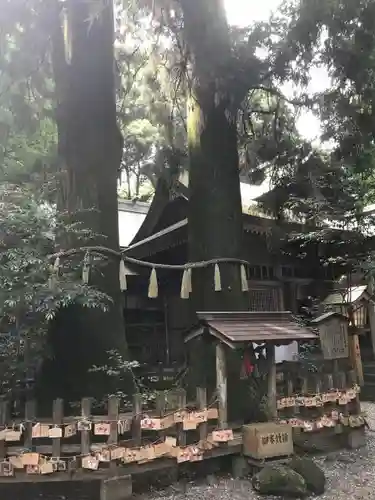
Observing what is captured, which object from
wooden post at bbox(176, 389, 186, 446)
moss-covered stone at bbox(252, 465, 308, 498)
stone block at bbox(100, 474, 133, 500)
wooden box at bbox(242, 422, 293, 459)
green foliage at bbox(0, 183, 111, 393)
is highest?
green foliage at bbox(0, 183, 111, 393)

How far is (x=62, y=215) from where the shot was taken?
5703 mm

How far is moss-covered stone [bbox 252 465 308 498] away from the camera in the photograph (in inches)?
204

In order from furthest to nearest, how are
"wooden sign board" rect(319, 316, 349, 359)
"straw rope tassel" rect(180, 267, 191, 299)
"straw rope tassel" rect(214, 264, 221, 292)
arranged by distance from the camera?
"wooden sign board" rect(319, 316, 349, 359) < "straw rope tassel" rect(180, 267, 191, 299) < "straw rope tassel" rect(214, 264, 221, 292)

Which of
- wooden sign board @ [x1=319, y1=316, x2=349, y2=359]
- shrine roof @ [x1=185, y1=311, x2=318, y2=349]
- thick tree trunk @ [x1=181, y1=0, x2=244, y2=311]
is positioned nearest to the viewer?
shrine roof @ [x1=185, y1=311, x2=318, y2=349]

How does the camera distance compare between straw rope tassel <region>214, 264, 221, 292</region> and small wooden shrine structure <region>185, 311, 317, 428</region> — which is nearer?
small wooden shrine structure <region>185, 311, 317, 428</region>

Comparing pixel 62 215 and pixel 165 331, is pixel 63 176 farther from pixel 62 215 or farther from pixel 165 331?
pixel 165 331

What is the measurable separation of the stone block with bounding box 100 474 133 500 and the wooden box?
1525 mm

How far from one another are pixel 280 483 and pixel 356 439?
2.49m

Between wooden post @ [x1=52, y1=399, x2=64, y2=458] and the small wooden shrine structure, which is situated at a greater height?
the small wooden shrine structure

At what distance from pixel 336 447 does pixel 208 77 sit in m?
5.61

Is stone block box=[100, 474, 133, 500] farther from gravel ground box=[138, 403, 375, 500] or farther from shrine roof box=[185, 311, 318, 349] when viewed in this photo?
shrine roof box=[185, 311, 318, 349]

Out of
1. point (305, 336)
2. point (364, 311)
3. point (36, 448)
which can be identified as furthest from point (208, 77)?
point (364, 311)

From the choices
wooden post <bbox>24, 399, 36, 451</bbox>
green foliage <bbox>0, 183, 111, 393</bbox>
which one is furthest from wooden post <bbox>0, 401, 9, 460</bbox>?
green foliage <bbox>0, 183, 111, 393</bbox>

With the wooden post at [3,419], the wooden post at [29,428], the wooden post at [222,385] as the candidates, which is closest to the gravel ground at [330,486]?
the wooden post at [222,385]
